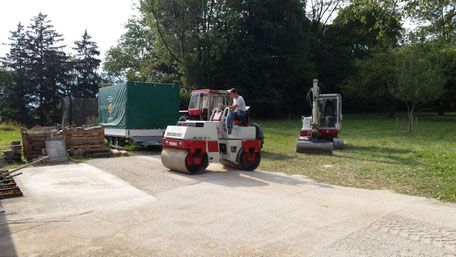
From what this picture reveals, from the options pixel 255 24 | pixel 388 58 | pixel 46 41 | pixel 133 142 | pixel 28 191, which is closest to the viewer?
pixel 28 191

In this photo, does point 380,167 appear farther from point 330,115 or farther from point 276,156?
point 330,115

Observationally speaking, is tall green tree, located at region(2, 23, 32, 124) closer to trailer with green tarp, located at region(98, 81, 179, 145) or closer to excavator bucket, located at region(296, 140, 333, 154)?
trailer with green tarp, located at region(98, 81, 179, 145)

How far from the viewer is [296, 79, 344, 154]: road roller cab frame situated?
47.3 feet

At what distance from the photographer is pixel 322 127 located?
17359mm

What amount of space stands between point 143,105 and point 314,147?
24.1 feet

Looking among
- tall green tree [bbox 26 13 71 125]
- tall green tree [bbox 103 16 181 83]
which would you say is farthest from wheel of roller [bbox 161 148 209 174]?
tall green tree [bbox 103 16 181 83]

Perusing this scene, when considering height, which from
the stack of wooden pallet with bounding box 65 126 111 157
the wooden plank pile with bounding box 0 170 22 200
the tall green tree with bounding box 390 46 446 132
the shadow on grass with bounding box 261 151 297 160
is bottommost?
the shadow on grass with bounding box 261 151 297 160

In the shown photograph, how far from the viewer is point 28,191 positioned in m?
7.65

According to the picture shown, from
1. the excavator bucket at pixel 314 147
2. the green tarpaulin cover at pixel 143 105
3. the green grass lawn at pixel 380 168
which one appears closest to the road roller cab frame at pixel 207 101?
the green tarpaulin cover at pixel 143 105

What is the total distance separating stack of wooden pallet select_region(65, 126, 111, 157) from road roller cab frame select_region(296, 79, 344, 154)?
7.85m

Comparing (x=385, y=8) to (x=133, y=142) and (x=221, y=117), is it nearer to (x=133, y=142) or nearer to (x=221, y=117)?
(x=221, y=117)

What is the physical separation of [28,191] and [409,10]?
35.0 feet

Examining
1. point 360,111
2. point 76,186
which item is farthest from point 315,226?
point 360,111

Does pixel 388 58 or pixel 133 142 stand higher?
pixel 388 58
